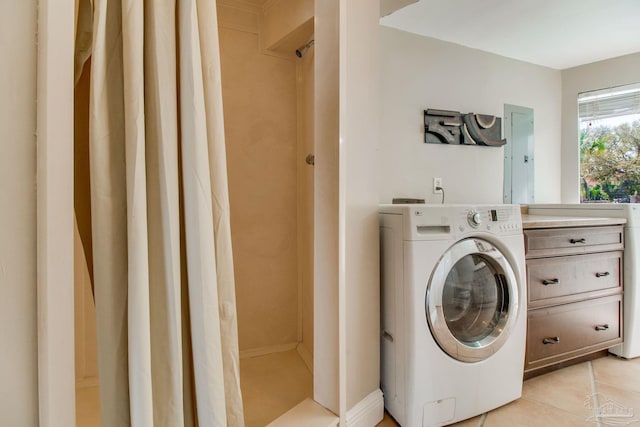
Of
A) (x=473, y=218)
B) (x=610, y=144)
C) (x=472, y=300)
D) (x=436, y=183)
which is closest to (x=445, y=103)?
(x=436, y=183)

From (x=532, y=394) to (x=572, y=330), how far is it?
0.48 metres

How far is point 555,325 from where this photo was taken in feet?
5.86

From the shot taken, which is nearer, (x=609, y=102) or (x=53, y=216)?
(x=53, y=216)

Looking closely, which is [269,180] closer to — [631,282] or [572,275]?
[572,275]

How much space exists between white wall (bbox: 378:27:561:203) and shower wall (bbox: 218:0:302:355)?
0.65 metres

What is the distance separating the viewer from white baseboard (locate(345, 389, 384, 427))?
130 cm

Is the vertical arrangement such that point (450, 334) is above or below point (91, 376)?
above

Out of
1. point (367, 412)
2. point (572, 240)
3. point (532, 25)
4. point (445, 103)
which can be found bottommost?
point (367, 412)

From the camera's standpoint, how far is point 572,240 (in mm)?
1851

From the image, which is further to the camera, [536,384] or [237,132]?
[237,132]

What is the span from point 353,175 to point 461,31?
5.30 feet

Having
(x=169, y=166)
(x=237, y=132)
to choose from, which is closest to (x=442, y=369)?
(x=169, y=166)

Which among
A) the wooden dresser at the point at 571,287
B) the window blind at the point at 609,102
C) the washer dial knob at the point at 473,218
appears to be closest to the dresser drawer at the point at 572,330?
the wooden dresser at the point at 571,287

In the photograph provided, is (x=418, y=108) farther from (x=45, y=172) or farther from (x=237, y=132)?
(x=45, y=172)
